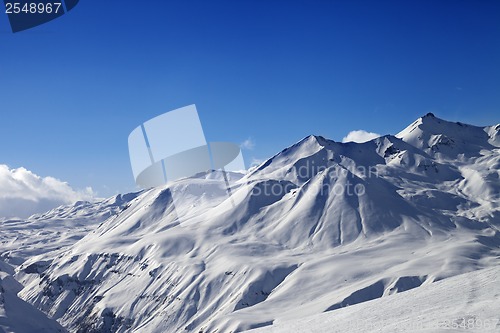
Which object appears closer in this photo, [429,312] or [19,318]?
[429,312]

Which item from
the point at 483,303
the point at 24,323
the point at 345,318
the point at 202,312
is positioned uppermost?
the point at 483,303

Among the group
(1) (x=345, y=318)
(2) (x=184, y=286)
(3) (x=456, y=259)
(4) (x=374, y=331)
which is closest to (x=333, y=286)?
(3) (x=456, y=259)

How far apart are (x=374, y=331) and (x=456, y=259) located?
123494 mm

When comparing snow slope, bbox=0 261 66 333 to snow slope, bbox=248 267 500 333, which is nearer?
snow slope, bbox=248 267 500 333

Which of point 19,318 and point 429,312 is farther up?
point 429,312

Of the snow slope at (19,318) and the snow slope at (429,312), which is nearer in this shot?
the snow slope at (429,312)

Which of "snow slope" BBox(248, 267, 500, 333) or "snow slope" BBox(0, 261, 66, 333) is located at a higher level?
"snow slope" BBox(248, 267, 500, 333)

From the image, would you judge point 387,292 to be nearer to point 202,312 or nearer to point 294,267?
point 294,267

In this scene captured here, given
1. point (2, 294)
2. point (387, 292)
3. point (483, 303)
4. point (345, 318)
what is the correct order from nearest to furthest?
point (483, 303)
point (345, 318)
point (387, 292)
point (2, 294)

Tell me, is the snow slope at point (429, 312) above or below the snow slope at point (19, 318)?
above

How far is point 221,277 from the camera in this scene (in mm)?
179625

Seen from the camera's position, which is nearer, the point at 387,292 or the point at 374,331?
the point at 374,331

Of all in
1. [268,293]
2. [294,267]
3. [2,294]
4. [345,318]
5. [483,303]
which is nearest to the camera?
[483,303]

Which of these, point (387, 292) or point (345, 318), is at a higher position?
point (345, 318)
